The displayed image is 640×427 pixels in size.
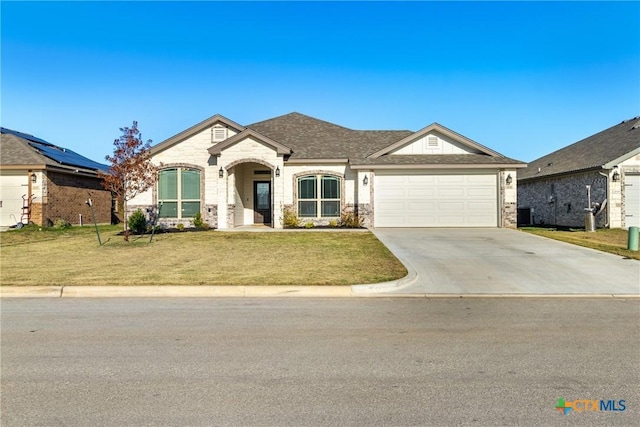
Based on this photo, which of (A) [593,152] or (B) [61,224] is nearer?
(B) [61,224]

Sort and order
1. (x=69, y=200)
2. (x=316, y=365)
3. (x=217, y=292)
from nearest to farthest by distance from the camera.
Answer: (x=316, y=365) < (x=217, y=292) < (x=69, y=200)

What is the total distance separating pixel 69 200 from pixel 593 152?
→ 99.3 ft

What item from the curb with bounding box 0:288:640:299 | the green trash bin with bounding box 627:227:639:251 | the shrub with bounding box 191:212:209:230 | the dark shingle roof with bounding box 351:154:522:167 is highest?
the dark shingle roof with bounding box 351:154:522:167

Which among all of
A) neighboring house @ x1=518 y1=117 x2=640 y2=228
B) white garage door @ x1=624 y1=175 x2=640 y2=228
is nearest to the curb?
neighboring house @ x1=518 y1=117 x2=640 y2=228

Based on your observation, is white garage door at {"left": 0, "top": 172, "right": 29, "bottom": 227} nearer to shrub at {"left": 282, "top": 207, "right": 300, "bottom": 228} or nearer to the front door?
the front door

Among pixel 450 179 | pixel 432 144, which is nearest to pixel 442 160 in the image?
pixel 450 179

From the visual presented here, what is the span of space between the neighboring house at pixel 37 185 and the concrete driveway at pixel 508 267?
60.9 ft

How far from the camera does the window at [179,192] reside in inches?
865

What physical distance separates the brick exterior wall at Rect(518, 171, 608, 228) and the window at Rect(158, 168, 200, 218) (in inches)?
788

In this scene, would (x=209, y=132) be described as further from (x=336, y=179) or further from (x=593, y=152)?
(x=593, y=152)

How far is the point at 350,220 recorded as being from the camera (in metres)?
21.4

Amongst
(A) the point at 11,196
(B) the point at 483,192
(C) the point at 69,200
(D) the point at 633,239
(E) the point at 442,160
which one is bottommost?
(D) the point at 633,239

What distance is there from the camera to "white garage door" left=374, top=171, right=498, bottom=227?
21.0 meters

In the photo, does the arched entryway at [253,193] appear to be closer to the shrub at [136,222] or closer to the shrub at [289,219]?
the shrub at [289,219]
